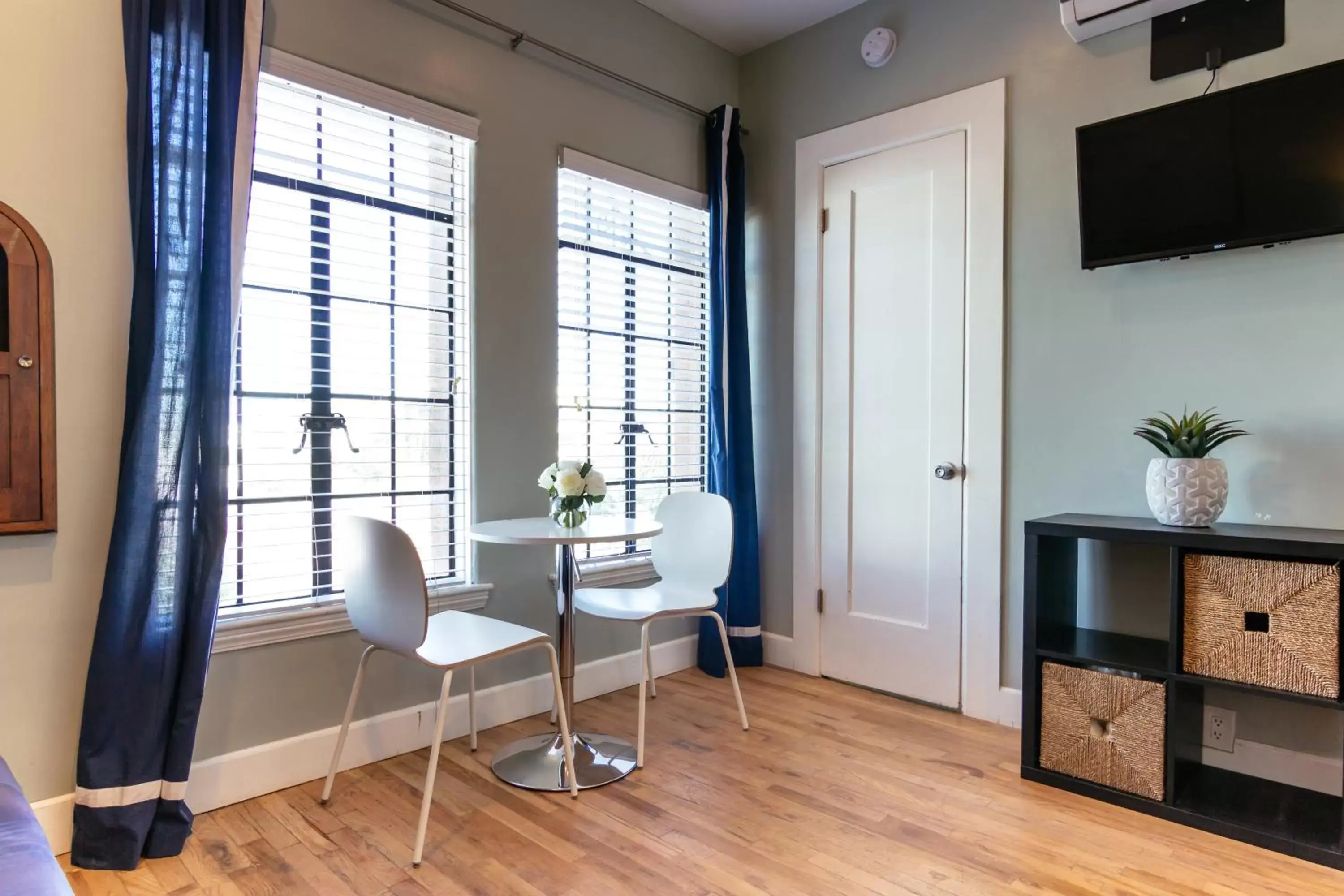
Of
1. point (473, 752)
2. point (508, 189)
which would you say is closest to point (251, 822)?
point (473, 752)

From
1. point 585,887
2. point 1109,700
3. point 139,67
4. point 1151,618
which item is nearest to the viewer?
point 585,887

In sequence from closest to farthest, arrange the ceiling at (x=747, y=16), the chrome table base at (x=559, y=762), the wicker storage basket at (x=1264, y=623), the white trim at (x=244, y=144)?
the wicker storage basket at (x=1264, y=623)
the white trim at (x=244, y=144)
the chrome table base at (x=559, y=762)
the ceiling at (x=747, y=16)

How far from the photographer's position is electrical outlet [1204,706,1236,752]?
2.42 meters

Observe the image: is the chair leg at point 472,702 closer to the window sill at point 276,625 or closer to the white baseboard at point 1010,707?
the window sill at point 276,625

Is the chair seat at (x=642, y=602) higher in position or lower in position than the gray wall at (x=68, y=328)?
lower

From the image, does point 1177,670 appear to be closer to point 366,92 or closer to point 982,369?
point 982,369

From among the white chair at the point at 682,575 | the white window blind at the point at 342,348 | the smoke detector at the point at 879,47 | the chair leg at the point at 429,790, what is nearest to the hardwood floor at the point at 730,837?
the chair leg at the point at 429,790

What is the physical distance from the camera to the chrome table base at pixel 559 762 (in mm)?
2371

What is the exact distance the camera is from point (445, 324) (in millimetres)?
2736

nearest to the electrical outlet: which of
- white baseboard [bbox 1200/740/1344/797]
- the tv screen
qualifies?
white baseboard [bbox 1200/740/1344/797]

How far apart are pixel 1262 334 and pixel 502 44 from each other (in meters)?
2.71

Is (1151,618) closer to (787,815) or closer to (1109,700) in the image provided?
(1109,700)

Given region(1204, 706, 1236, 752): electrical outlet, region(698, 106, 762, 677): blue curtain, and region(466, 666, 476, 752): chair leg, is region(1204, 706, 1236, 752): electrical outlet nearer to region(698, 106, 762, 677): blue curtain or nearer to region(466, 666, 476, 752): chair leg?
region(698, 106, 762, 677): blue curtain

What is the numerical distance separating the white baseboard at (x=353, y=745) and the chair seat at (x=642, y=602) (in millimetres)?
444
